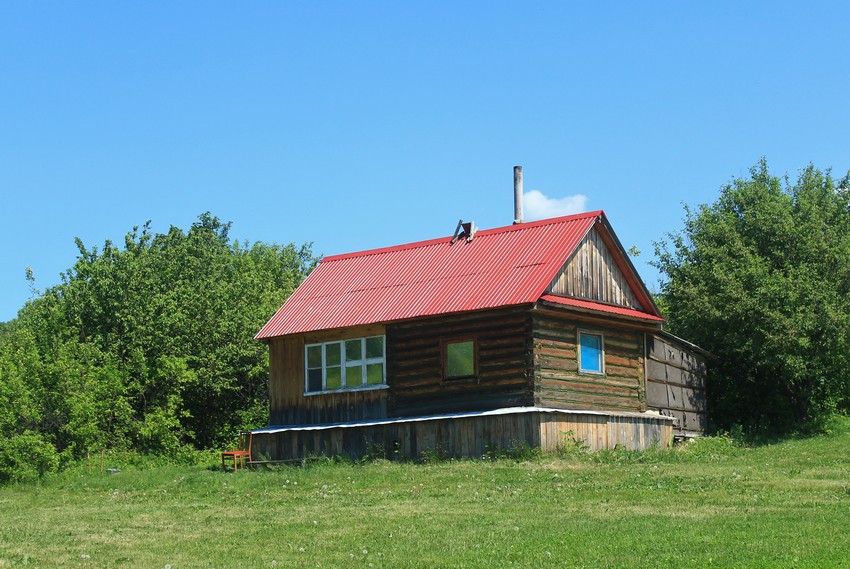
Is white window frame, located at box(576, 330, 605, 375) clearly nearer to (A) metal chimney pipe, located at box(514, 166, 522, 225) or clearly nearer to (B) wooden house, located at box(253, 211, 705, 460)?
(B) wooden house, located at box(253, 211, 705, 460)

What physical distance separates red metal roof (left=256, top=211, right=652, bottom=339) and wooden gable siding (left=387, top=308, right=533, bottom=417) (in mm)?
619

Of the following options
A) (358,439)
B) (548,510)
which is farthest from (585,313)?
(548,510)

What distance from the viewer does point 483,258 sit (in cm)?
3594

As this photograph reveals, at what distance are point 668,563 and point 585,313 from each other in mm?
18273

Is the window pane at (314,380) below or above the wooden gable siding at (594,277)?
below

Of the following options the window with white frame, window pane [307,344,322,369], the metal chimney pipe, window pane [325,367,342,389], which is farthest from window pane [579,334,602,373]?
window pane [307,344,322,369]

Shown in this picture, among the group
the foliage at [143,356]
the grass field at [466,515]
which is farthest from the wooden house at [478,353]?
the foliage at [143,356]

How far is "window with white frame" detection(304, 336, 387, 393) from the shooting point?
35.7m

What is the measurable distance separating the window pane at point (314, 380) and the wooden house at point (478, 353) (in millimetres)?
47

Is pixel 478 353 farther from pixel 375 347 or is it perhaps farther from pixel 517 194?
pixel 517 194

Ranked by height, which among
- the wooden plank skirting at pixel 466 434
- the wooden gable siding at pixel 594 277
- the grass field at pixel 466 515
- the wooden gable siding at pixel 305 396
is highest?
the wooden gable siding at pixel 594 277

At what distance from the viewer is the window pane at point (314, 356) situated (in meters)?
37.1

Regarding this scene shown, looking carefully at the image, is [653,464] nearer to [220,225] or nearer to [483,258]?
[483,258]

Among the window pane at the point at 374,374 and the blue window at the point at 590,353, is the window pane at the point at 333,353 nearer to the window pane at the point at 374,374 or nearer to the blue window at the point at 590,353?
the window pane at the point at 374,374
